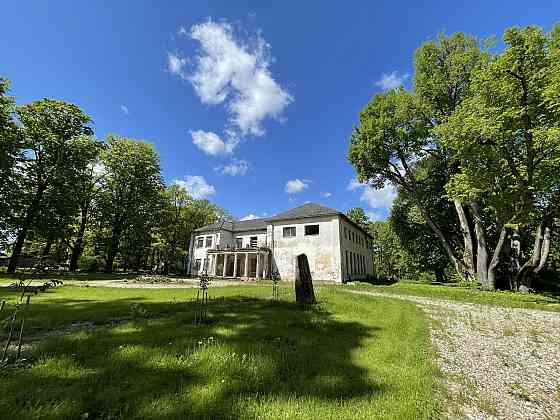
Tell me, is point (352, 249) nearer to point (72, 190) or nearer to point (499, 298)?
point (499, 298)

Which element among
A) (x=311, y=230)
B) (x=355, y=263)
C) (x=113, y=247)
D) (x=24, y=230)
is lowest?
(x=355, y=263)

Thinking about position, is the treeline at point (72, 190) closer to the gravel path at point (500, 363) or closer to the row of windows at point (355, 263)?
the gravel path at point (500, 363)

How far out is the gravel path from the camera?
140 inches

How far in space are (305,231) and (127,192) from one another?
76.7 ft

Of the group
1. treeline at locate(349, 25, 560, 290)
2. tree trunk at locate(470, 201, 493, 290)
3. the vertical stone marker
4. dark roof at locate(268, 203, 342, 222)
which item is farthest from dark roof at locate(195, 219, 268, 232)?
the vertical stone marker

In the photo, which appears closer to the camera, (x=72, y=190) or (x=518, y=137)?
(x=518, y=137)

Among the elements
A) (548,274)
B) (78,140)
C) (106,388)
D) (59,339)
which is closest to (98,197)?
(78,140)

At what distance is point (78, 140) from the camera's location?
2559cm

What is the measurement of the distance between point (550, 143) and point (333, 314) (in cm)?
1515

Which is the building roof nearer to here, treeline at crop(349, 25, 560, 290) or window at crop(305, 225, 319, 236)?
window at crop(305, 225, 319, 236)

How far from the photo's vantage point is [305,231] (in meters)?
27.7

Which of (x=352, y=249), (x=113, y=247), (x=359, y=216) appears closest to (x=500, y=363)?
(x=352, y=249)

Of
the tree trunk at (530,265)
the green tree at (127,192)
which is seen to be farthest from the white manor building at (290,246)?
the tree trunk at (530,265)

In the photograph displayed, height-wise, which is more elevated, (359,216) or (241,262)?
(359,216)
